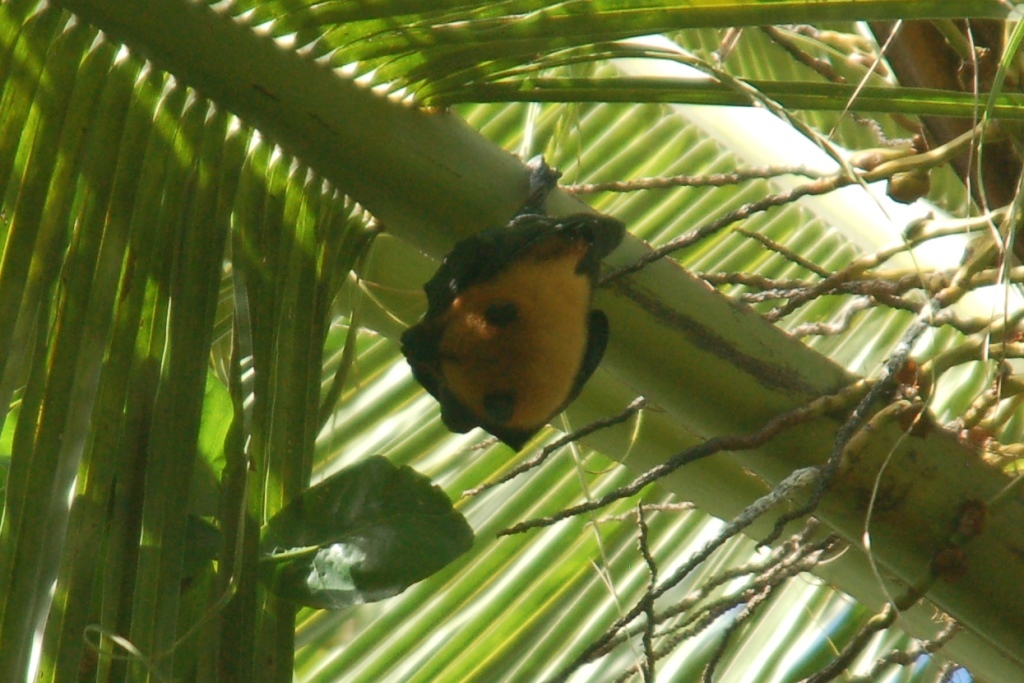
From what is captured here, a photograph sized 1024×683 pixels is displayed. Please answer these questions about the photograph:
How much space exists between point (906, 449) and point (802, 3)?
A: 0.58 m

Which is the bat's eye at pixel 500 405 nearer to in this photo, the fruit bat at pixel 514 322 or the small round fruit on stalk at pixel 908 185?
the fruit bat at pixel 514 322

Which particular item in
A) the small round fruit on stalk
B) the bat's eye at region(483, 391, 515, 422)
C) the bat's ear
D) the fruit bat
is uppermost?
the small round fruit on stalk

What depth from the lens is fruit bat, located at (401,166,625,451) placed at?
1.18 m

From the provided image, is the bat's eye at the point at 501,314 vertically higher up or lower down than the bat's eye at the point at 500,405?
higher up

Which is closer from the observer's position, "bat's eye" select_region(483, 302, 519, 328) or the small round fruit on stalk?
"bat's eye" select_region(483, 302, 519, 328)

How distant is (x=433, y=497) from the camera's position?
3.94 ft

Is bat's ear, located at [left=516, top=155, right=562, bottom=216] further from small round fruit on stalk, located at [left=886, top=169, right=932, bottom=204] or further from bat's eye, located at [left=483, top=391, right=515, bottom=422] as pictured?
small round fruit on stalk, located at [left=886, top=169, right=932, bottom=204]

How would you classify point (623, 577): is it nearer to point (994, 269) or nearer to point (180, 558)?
point (994, 269)

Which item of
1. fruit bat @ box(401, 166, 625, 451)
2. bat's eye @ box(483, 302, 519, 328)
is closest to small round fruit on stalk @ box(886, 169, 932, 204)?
fruit bat @ box(401, 166, 625, 451)

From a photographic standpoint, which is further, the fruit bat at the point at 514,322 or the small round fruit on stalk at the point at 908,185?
the small round fruit on stalk at the point at 908,185

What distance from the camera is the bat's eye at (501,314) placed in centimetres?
118

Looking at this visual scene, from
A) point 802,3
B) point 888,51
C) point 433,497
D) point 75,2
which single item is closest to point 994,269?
point 888,51

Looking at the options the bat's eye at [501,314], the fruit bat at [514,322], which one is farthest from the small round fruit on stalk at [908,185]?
the bat's eye at [501,314]

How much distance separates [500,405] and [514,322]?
9 centimetres
